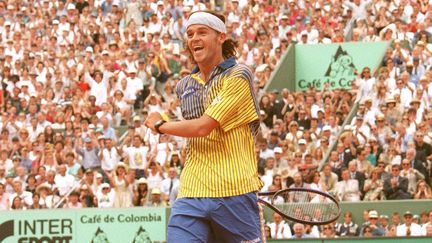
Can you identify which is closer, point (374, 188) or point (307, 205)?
point (307, 205)

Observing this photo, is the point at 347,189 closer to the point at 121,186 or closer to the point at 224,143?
the point at 121,186

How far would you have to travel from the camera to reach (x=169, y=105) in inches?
892

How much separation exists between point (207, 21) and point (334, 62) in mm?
17898

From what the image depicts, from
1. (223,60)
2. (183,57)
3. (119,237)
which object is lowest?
(119,237)

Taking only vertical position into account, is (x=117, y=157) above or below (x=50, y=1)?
below

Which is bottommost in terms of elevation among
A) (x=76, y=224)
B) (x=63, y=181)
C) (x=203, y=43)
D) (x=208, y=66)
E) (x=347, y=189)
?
(x=76, y=224)

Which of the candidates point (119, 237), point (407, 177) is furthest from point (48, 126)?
point (407, 177)

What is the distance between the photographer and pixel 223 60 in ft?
22.7

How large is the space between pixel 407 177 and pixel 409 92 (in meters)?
2.86

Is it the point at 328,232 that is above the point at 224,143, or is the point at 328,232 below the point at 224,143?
below

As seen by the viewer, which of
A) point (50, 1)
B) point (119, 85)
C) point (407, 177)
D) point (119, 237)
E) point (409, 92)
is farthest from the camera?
point (50, 1)

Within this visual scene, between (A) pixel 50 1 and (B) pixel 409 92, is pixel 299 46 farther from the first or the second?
(A) pixel 50 1

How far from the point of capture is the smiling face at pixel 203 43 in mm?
6789

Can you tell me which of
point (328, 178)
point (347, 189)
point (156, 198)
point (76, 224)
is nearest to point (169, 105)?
point (156, 198)
